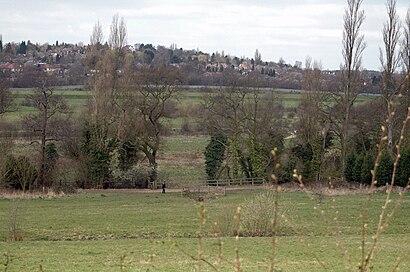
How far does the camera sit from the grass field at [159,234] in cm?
1627

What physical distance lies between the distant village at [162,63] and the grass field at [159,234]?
48.4 feet

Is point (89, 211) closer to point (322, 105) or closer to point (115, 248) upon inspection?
point (115, 248)

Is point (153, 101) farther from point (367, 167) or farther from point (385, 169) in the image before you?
point (385, 169)

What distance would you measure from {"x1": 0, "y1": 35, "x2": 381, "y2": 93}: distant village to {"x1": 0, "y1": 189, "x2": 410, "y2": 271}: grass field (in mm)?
14739

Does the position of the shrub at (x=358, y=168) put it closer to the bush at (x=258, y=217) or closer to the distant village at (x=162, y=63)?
the distant village at (x=162, y=63)

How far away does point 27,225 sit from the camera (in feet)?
84.9

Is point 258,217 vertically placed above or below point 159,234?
above

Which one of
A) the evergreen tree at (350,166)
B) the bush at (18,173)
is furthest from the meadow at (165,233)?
the evergreen tree at (350,166)

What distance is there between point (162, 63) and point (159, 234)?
32.5 metres

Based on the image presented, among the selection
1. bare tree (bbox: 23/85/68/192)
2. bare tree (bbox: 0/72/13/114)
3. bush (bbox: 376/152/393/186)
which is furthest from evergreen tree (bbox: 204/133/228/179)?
bare tree (bbox: 0/72/13/114)

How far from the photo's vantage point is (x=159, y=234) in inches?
945

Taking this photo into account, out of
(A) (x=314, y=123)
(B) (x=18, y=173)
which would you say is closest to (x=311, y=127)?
(A) (x=314, y=123)

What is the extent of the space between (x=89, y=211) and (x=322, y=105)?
21.5 m

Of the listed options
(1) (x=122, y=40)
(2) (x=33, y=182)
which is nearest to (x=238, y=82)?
(1) (x=122, y=40)
